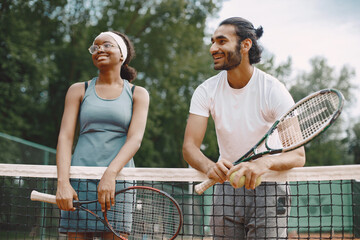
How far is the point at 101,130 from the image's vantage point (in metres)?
2.29

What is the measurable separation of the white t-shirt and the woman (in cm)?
39

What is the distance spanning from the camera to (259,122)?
224 cm

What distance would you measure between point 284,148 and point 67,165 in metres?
1.17

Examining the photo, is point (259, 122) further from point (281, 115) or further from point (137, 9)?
point (137, 9)

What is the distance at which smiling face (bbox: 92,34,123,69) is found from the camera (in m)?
2.40

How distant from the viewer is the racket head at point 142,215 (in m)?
2.16

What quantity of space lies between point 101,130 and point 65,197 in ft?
1.45

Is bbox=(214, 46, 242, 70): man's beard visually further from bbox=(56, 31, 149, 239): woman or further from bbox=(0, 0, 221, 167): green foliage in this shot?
bbox=(0, 0, 221, 167): green foliage

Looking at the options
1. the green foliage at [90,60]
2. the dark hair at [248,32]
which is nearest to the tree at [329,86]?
the green foliage at [90,60]

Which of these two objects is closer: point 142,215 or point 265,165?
point 265,165

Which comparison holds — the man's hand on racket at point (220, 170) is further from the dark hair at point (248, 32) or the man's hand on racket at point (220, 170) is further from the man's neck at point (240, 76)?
the dark hair at point (248, 32)

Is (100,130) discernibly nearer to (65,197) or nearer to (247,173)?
(65,197)

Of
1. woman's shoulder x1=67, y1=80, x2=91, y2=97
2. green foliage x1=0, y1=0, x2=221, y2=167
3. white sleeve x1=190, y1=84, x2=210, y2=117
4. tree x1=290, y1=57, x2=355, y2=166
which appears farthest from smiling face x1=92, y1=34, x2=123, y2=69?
tree x1=290, y1=57, x2=355, y2=166

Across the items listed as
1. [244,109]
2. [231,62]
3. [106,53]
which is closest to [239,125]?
[244,109]
